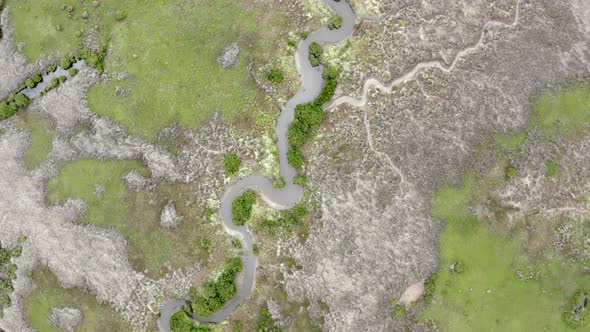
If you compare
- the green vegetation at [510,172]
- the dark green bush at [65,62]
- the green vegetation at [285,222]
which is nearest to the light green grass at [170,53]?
the dark green bush at [65,62]

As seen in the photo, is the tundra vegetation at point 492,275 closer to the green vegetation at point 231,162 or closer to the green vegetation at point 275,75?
the green vegetation at point 275,75

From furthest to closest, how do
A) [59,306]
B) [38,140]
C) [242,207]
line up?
[38,140], [59,306], [242,207]

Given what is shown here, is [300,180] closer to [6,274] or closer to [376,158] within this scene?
[376,158]

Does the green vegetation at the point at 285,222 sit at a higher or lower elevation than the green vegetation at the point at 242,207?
lower

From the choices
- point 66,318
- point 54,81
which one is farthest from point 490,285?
point 54,81

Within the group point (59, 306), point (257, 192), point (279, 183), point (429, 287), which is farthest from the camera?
point (59, 306)

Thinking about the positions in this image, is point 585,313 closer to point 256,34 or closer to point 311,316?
point 311,316

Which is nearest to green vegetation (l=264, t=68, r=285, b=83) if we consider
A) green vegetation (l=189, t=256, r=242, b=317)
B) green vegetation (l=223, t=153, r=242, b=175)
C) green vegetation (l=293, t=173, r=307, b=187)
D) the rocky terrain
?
the rocky terrain

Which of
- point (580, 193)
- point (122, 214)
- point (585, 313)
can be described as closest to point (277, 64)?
point (122, 214)
